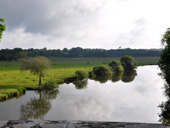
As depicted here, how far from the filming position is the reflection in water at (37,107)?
2170cm

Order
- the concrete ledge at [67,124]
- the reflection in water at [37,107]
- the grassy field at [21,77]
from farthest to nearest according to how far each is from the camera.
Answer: the grassy field at [21,77] → the reflection in water at [37,107] → the concrete ledge at [67,124]

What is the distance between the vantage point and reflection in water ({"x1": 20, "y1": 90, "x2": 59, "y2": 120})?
71.2 ft

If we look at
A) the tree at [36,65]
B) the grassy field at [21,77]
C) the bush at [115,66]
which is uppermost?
the tree at [36,65]

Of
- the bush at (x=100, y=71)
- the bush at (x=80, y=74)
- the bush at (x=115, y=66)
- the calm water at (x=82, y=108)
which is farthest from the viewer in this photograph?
the bush at (x=115, y=66)

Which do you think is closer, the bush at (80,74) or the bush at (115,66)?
the bush at (80,74)

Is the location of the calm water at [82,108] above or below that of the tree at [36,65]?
below

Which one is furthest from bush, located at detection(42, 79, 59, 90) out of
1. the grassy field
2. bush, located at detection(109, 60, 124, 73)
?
bush, located at detection(109, 60, 124, 73)

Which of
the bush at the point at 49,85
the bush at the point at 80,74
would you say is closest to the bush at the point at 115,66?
the bush at the point at 80,74

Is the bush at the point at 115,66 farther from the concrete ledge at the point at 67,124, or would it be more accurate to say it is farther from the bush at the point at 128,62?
the concrete ledge at the point at 67,124

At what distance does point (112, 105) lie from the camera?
87.4 ft

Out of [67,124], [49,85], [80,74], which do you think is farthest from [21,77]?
[67,124]

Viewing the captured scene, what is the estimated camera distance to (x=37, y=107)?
82.1ft

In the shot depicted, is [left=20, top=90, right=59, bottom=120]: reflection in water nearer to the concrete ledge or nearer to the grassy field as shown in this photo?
the grassy field

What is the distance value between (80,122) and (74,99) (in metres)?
28.4
